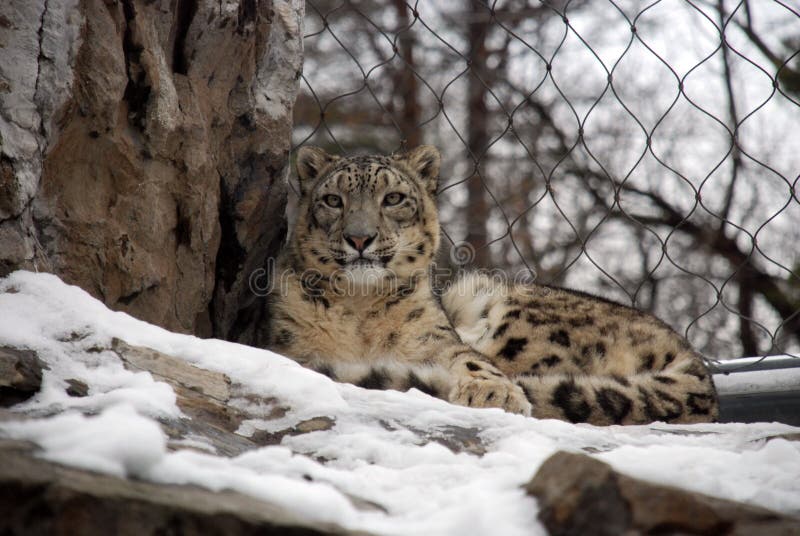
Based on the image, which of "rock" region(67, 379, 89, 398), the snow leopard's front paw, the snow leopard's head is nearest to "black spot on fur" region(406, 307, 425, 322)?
the snow leopard's head

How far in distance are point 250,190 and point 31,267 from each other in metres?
1.09

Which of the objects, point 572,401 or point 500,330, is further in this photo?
point 500,330

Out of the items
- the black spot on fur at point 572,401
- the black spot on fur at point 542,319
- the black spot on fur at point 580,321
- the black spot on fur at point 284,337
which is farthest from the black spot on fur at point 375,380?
the black spot on fur at point 580,321

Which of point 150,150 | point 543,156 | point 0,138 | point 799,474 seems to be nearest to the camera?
point 799,474

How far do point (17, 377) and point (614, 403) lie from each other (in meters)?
1.65

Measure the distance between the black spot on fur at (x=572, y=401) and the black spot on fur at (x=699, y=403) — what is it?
1.34ft

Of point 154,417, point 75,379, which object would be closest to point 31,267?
point 75,379

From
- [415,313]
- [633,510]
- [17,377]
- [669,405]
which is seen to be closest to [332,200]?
[415,313]

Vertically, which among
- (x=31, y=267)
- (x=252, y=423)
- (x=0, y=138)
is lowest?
(x=252, y=423)

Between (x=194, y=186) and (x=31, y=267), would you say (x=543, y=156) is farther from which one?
(x=31, y=267)

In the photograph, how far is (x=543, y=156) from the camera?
7496 mm

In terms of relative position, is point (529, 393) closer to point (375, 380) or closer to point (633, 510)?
point (375, 380)

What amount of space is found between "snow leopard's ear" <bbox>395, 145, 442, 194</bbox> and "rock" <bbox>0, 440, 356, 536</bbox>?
103 inches

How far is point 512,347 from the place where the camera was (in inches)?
132
